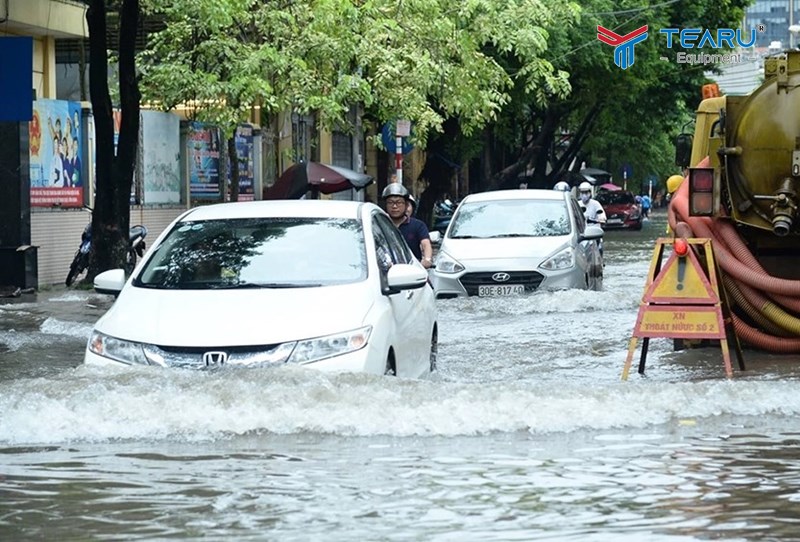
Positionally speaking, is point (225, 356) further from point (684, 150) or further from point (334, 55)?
point (334, 55)

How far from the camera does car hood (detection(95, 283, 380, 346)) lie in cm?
938

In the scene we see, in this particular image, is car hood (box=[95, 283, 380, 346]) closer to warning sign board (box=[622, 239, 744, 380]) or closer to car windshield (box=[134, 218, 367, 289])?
car windshield (box=[134, 218, 367, 289])

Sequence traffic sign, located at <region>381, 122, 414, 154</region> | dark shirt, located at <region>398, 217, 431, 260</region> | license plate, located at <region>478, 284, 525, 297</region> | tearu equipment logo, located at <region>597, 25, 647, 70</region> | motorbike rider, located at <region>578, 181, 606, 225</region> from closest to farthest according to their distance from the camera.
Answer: dark shirt, located at <region>398, 217, 431, 260</region>
license plate, located at <region>478, 284, 525, 297</region>
motorbike rider, located at <region>578, 181, 606, 225</region>
traffic sign, located at <region>381, 122, 414, 154</region>
tearu equipment logo, located at <region>597, 25, 647, 70</region>

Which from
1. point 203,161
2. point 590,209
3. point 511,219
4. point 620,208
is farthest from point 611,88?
point 511,219

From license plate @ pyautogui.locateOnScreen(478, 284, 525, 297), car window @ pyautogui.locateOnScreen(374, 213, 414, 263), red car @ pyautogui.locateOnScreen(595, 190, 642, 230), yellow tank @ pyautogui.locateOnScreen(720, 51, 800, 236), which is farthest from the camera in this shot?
red car @ pyautogui.locateOnScreen(595, 190, 642, 230)

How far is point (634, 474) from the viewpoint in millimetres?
7902

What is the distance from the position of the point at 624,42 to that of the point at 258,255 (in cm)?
3743

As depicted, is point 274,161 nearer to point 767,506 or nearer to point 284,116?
point 284,116

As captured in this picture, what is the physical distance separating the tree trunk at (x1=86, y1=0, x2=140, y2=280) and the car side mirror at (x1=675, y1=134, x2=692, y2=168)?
1019cm

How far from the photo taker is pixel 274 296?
9805mm

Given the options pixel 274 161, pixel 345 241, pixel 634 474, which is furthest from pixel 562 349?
pixel 274 161

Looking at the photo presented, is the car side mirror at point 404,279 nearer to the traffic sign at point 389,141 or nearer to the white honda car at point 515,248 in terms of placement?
the white honda car at point 515,248

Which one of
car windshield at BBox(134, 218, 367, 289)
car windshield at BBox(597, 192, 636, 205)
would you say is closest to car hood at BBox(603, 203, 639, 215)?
car windshield at BBox(597, 192, 636, 205)

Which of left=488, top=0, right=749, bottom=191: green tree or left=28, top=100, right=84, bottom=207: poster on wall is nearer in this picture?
left=28, top=100, right=84, bottom=207: poster on wall
